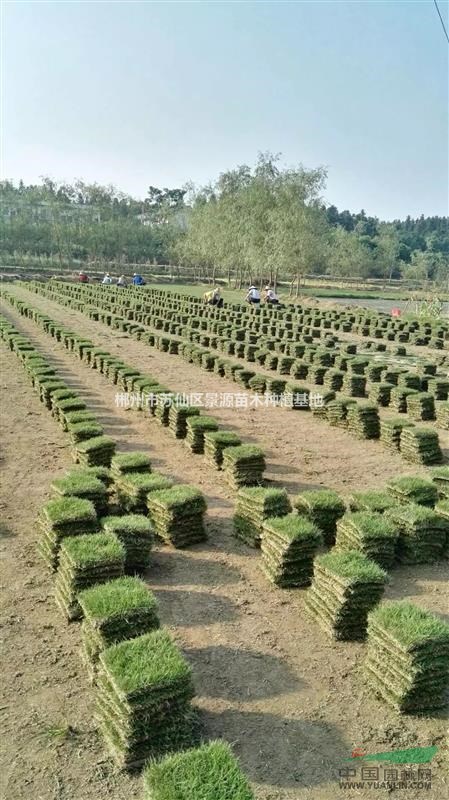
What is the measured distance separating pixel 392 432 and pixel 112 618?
9348 millimetres

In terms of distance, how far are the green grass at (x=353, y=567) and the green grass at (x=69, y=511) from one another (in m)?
3.20

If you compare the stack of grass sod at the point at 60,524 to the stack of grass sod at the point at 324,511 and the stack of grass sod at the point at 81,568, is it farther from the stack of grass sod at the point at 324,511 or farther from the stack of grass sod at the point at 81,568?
the stack of grass sod at the point at 324,511

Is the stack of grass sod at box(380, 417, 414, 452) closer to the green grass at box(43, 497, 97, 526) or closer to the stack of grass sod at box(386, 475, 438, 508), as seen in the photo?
the stack of grass sod at box(386, 475, 438, 508)

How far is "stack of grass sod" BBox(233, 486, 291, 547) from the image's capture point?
28.7ft

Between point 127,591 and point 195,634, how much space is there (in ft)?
3.59

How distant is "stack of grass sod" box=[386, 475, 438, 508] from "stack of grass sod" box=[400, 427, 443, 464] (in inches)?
117

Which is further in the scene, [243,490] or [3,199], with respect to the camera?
[3,199]

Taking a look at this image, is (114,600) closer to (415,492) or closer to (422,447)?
(415,492)

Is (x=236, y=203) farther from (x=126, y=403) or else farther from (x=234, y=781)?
(x=234, y=781)

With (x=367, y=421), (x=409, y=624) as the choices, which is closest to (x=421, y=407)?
(x=367, y=421)

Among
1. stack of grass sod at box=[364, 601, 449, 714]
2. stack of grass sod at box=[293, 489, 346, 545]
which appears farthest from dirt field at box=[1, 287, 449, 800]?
stack of grass sod at box=[293, 489, 346, 545]

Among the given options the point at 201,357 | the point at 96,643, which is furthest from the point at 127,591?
the point at 201,357

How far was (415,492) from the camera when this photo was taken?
31.7ft

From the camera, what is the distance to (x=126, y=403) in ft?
56.2
